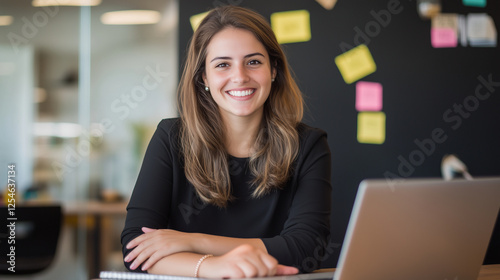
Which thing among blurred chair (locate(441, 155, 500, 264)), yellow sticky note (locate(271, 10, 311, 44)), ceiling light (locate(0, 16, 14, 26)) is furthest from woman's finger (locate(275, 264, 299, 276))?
ceiling light (locate(0, 16, 14, 26))

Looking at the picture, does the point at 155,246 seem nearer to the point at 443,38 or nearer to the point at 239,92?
the point at 239,92

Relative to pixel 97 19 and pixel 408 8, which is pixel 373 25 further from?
pixel 97 19

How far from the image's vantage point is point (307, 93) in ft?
9.29

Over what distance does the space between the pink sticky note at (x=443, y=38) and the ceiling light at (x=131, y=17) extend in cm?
156

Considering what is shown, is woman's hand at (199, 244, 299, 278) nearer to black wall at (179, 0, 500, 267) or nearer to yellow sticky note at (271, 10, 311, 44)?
black wall at (179, 0, 500, 267)

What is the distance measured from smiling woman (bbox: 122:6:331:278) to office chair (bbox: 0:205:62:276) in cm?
112

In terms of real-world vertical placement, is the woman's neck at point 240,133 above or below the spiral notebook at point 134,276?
above

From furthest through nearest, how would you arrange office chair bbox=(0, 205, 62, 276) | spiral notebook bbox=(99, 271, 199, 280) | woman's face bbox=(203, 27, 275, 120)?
office chair bbox=(0, 205, 62, 276) → woman's face bbox=(203, 27, 275, 120) → spiral notebook bbox=(99, 271, 199, 280)

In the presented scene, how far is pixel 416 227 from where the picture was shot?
91cm

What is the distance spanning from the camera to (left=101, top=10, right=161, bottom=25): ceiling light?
279 cm

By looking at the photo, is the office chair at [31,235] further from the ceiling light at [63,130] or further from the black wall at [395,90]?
the black wall at [395,90]

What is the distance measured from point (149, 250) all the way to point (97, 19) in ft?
6.17

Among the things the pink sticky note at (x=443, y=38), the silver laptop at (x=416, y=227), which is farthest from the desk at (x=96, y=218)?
the silver laptop at (x=416, y=227)

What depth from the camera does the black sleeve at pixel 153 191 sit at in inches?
56.4
